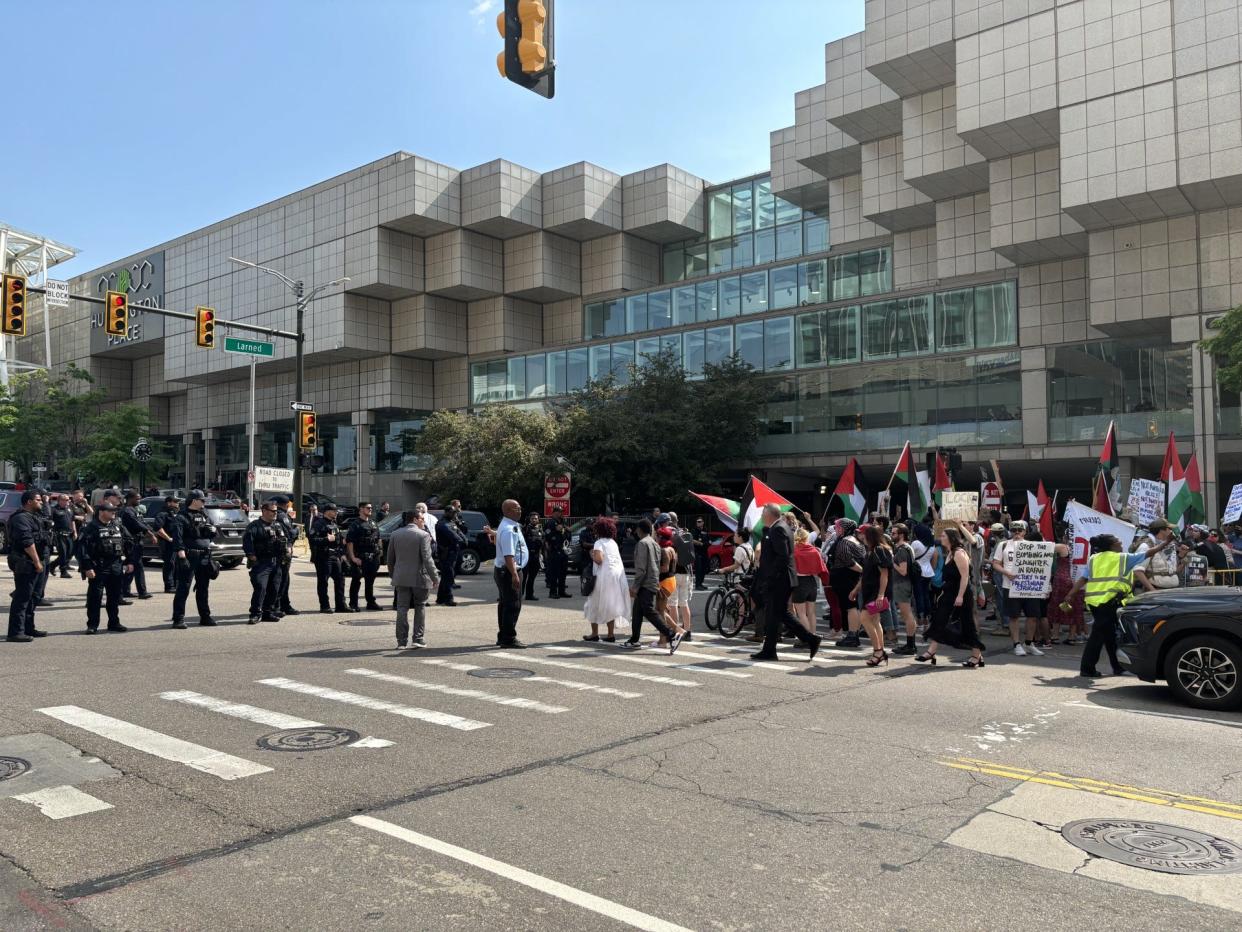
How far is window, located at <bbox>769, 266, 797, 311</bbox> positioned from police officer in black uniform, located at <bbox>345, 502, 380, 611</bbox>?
1292 inches

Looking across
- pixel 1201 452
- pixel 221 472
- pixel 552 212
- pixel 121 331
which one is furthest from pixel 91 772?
pixel 221 472

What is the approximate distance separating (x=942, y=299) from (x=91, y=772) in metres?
38.8

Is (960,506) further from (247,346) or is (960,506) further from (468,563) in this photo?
(247,346)

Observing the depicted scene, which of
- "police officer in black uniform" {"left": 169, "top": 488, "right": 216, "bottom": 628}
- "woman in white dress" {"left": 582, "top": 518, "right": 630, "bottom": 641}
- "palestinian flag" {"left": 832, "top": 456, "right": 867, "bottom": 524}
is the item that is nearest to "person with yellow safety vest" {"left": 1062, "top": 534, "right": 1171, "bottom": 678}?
"woman in white dress" {"left": 582, "top": 518, "right": 630, "bottom": 641}

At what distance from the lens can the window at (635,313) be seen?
53406 mm

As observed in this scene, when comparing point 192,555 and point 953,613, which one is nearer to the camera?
point 953,613

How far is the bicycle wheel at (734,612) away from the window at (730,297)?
35002 mm

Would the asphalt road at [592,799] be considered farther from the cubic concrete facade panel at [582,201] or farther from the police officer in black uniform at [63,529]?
the cubic concrete facade panel at [582,201]

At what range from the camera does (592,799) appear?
18.8 feet

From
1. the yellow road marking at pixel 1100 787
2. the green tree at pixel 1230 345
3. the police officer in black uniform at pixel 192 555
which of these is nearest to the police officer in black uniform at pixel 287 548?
the police officer in black uniform at pixel 192 555

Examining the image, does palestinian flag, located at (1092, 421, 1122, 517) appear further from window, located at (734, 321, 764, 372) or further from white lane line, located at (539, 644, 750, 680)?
window, located at (734, 321, 764, 372)

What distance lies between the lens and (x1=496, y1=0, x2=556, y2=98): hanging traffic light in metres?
7.79

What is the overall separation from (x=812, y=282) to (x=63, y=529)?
114ft

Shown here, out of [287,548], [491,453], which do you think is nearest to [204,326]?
[287,548]
